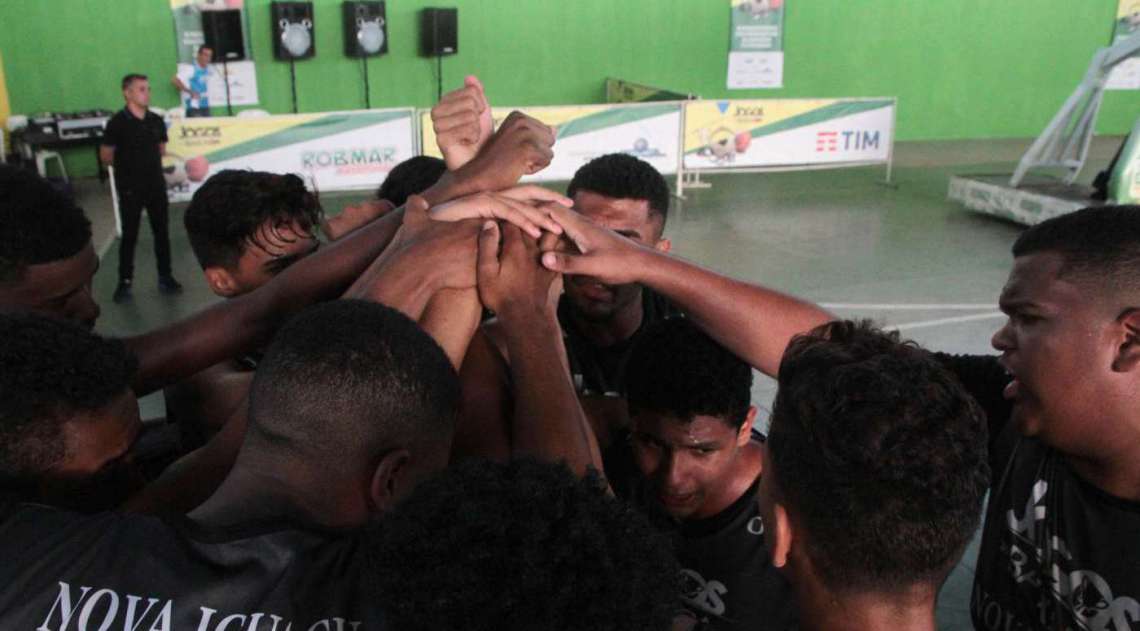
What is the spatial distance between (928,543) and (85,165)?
12650 millimetres

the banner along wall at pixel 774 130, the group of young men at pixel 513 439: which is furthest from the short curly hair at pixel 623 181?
the banner along wall at pixel 774 130

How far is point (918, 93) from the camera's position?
1476 cm

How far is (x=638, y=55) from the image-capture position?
13.7 meters

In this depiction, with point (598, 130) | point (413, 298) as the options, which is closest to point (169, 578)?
point (413, 298)

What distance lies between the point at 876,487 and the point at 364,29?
12357mm

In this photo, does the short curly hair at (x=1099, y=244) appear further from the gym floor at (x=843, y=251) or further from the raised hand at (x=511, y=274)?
the gym floor at (x=843, y=251)

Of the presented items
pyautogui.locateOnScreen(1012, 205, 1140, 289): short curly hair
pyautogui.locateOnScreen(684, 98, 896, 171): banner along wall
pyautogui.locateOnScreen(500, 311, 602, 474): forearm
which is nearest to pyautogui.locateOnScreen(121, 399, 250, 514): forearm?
pyautogui.locateOnScreen(500, 311, 602, 474): forearm

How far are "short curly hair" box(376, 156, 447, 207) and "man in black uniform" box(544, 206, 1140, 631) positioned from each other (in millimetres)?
1556

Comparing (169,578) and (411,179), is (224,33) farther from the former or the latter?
(169,578)

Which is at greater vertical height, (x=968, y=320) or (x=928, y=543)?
(x=928, y=543)

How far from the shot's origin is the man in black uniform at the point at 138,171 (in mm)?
7055

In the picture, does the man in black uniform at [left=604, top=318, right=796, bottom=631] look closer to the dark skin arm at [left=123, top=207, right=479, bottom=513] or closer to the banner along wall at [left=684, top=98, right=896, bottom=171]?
the dark skin arm at [left=123, top=207, right=479, bottom=513]

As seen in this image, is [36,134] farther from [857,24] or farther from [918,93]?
[918,93]

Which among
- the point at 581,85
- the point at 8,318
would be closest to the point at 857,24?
the point at 581,85
